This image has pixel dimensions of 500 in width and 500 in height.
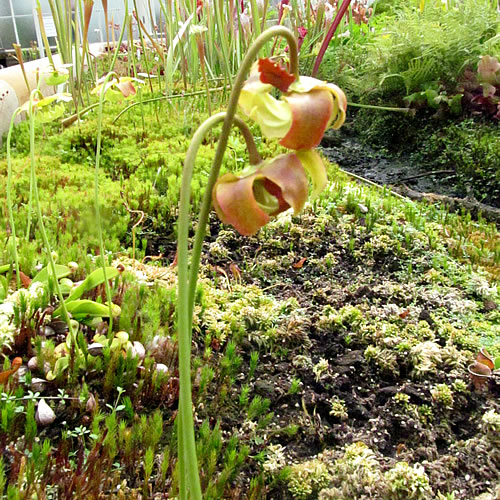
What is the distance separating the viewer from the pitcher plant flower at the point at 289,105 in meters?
0.50

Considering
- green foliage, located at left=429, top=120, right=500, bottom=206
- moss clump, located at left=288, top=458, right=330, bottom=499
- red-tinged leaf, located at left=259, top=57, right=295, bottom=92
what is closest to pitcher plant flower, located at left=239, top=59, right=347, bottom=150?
red-tinged leaf, located at left=259, top=57, right=295, bottom=92

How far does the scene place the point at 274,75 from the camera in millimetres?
503

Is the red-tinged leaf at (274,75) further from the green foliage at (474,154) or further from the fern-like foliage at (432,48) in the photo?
the fern-like foliage at (432,48)

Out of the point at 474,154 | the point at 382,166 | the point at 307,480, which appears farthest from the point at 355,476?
the point at 382,166

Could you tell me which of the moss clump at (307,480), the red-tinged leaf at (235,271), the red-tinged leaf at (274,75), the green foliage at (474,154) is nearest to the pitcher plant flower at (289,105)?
the red-tinged leaf at (274,75)

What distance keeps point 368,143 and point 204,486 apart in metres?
3.61

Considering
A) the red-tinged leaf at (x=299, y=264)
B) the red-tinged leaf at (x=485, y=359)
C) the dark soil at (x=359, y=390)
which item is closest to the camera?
the dark soil at (x=359, y=390)

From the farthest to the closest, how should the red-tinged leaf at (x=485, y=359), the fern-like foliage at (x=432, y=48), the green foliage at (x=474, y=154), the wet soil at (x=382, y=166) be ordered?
the fern-like foliage at (x=432, y=48) → the wet soil at (x=382, y=166) → the green foliage at (x=474, y=154) → the red-tinged leaf at (x=485, y=359)

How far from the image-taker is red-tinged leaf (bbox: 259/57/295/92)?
0.50m

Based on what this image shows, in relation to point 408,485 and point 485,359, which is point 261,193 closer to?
point 408,485

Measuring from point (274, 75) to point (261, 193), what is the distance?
12cm

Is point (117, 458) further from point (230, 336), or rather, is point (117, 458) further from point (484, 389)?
point (484, 389)

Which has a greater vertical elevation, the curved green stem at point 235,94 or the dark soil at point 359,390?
the curved green stem at point 235,94

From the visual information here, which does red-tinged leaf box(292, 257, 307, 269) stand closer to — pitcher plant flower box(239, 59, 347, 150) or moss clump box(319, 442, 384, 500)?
moss clump box(319, 442, 384, 500)
